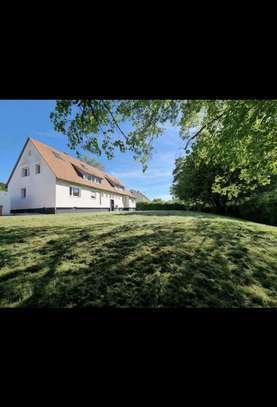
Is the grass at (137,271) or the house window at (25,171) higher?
the house window at (25,171)

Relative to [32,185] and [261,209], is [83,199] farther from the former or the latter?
[261,209]

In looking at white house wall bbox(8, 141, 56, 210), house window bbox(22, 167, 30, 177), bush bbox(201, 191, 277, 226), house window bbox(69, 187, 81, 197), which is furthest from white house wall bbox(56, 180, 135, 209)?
bush bbox(201, 191, 277, 226)

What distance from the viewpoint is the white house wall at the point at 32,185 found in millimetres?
17766

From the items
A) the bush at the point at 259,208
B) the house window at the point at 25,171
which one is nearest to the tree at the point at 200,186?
the bush at the point at 259,208

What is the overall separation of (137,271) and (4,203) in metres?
19.4

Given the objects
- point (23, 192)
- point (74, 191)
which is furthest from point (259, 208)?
point (23, 192)

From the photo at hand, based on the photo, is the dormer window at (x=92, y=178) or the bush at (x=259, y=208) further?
the dormer window at (x=92, y=178)

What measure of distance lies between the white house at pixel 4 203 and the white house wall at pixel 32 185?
2.65 feet

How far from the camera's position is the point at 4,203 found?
1830 centimetres

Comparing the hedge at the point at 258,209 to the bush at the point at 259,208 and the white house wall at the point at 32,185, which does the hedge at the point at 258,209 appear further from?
the white house wall at the point at 32,185

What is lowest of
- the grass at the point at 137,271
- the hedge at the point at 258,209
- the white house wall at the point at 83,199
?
the grass at the point at 137,271
